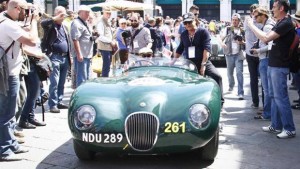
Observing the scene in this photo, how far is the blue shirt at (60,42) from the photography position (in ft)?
25.2

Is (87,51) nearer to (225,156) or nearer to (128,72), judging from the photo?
(128,72)

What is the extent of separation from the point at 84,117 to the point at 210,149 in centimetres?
135

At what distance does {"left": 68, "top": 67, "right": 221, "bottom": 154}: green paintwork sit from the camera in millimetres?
4375

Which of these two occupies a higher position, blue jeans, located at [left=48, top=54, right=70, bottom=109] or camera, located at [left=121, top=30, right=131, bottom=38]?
camera, located at [left=121, top=30, right=131, bottom=38]

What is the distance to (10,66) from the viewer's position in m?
5.00

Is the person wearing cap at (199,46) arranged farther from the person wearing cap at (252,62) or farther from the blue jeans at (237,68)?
the blue jeans at (237,68)

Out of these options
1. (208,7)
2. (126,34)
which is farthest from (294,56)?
(208,7)

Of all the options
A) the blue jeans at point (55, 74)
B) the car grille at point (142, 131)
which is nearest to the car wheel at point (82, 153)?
the car grille at point (142, 131)

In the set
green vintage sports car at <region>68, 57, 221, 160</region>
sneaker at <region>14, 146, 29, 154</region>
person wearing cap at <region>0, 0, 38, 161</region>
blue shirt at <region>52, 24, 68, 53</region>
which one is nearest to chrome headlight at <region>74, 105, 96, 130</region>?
green vintage sports car at <region>68, 57, 221, 160</region>

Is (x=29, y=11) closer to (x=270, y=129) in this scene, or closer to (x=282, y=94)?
(x=282, y=94)

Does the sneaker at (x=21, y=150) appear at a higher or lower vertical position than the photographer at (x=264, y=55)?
lower

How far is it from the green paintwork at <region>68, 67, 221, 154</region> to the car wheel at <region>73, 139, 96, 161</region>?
22 cm

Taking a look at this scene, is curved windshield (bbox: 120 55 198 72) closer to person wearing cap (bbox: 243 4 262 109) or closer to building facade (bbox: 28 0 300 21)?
person wearing cap (bbox: 243 4 262 109)

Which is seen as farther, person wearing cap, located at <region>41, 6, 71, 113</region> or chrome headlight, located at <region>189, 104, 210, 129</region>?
person wearing cap, located at <region>41, 6, 71, 113</region>
